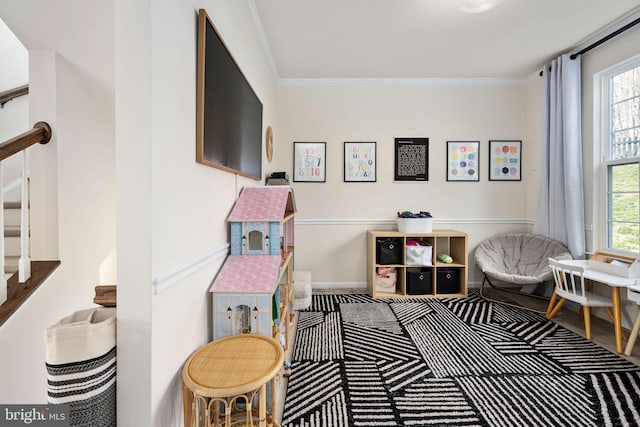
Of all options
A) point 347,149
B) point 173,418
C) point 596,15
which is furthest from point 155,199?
point 596,15

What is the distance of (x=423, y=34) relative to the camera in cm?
254

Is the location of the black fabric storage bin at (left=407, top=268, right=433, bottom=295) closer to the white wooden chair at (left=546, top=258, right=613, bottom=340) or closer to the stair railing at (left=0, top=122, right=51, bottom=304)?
the white wooden chair at (left=546, top=258, right=613, bottom=340)

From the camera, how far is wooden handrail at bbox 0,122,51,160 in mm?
1259

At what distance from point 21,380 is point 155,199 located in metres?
1.47

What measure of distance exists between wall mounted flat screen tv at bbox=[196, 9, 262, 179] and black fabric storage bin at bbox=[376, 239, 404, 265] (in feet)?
6.06

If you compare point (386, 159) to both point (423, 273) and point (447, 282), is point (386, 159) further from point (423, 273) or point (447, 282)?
point (447, 282)

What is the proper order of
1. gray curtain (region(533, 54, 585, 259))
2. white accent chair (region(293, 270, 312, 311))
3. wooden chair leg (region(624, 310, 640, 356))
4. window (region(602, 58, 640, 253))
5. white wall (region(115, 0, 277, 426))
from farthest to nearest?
1. gray curtain (region(533, 54, 585, 259))
2. white accent chair (region(293, 270, 312, 311))
3. window (region(602, 58, 640, 253))
4. wooden chair leg (region(624, 310, 640, 356))
5. white wall (region(115, 0, 277, 426))

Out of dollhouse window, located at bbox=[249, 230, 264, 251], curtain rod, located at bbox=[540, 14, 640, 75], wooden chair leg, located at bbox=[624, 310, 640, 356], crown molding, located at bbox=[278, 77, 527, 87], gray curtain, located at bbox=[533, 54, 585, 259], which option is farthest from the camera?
crown molding, located at bbox=[278, 77, 527, 87]

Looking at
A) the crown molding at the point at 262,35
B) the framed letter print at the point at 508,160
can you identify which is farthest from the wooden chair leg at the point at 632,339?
the crown molding at the point at 262,35

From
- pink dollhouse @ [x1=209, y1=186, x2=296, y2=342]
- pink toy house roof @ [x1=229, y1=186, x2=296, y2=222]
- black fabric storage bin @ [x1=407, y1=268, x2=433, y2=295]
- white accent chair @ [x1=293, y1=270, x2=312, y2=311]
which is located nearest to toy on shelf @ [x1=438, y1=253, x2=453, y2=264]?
black fabric storage bin @ [x1=407, y1=268, x2=433, y2=295]

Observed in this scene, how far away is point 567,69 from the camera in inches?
110

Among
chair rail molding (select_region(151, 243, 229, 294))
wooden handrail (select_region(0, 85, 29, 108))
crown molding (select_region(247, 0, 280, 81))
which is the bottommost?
chair rail molding (select_region(151, 243, 229, 294))

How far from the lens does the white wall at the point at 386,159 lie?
3502 millimetres

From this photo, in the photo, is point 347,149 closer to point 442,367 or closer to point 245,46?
point 245,46
